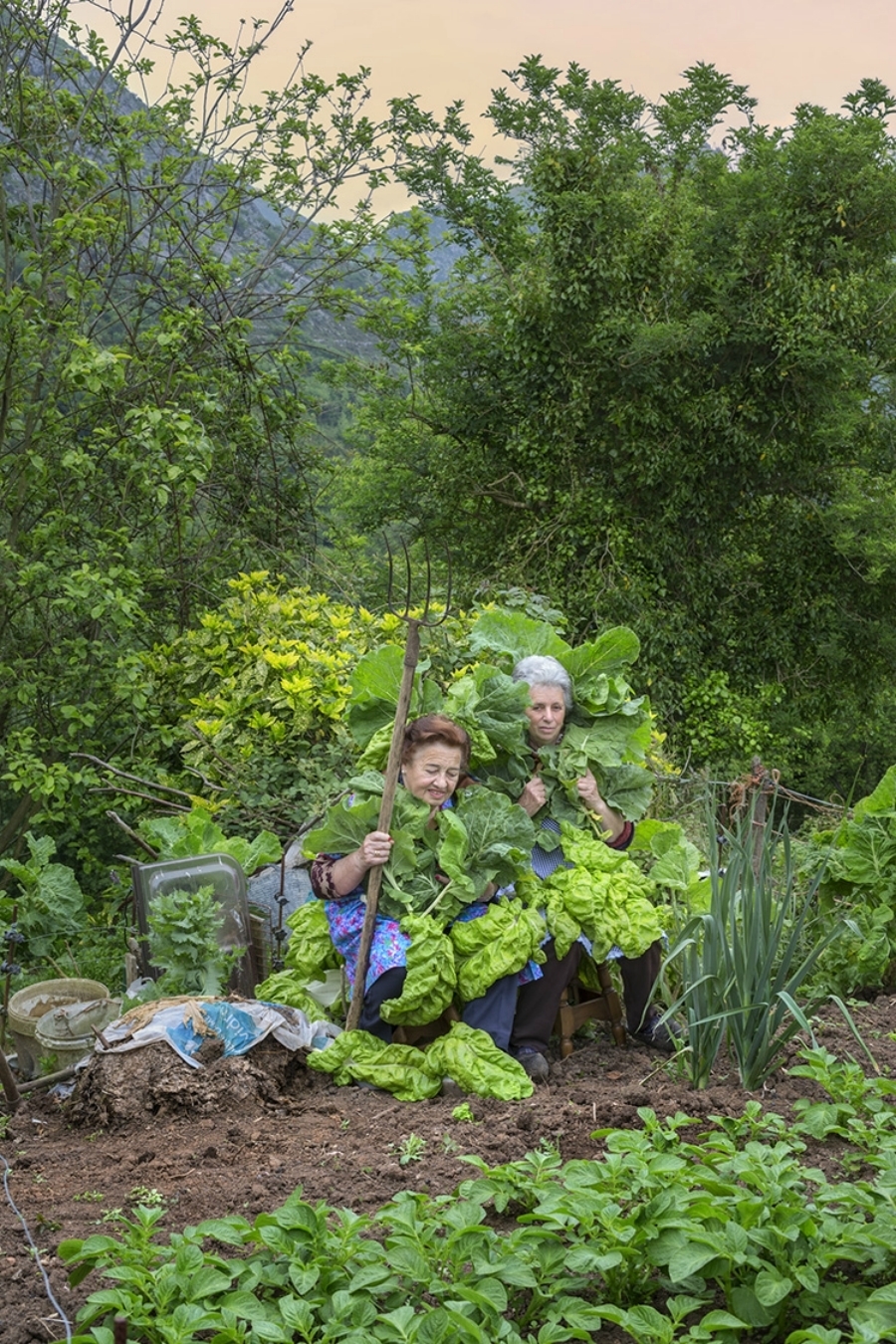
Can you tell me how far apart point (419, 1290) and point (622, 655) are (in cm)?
230

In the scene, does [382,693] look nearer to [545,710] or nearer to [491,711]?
[491,711]

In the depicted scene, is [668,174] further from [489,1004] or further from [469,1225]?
[469,1225]

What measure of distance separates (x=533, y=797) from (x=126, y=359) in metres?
3.60

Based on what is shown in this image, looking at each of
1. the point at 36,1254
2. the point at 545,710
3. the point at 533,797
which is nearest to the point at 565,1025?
the point at 533,797

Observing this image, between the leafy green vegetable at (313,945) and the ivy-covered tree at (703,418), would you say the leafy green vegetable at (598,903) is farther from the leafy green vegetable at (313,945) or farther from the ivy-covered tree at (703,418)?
the ivy-covered tree at (703,418)

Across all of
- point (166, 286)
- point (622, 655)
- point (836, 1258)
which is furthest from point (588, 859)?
point (166, 286)

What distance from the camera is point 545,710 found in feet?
12.5

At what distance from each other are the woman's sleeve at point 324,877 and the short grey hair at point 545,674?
78cm

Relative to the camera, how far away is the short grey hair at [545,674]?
3834 millimetres

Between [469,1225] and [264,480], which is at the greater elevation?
[264,480]

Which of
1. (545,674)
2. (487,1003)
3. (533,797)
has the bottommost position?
(487,1003)

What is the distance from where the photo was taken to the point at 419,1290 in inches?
78.8

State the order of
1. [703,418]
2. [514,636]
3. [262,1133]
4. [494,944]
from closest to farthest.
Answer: [262,1133]
[494,944]
[514,636]
[703,418]

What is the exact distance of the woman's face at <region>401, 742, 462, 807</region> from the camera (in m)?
3.59
